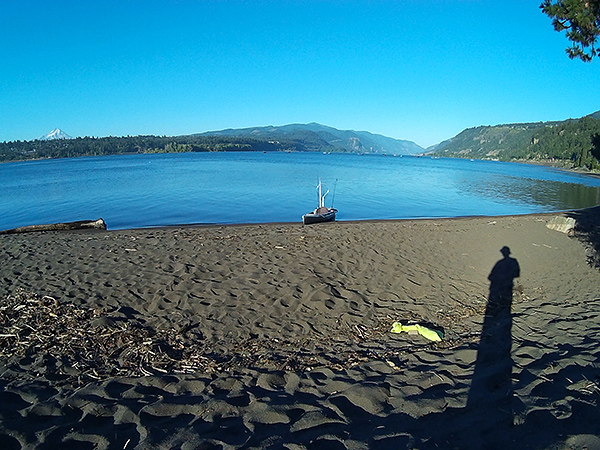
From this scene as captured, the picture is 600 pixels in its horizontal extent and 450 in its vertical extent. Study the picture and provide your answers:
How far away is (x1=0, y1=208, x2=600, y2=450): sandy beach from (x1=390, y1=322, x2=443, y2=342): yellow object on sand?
0.31 ft

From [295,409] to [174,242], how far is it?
8465 mm

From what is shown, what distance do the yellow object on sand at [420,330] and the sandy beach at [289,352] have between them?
95 millimetres

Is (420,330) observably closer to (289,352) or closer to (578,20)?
(289,352)

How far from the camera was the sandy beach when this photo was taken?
3141 mm

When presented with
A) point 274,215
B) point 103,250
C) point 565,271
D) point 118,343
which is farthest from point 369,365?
point 274,215

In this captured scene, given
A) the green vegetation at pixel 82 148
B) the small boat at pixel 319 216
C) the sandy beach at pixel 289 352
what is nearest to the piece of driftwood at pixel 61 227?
the sandy beach at pixel 289 352

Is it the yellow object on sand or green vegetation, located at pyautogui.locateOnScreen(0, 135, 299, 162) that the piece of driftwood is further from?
green vegetation, located at pyautogui.locateOnScreen(0, 135, 299, 162)

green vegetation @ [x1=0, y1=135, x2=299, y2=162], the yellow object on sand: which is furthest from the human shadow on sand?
green vegetation @ [x1=0, y1=135, x2=299, y2=162]

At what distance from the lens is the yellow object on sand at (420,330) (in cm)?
524

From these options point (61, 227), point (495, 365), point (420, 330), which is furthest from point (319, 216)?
point (495, 365)

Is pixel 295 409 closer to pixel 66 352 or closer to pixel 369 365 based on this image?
pixel 369 365

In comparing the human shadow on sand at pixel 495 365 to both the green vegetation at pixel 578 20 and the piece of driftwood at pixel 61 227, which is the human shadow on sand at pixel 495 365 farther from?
the piece of driftwood at pixel 61 227

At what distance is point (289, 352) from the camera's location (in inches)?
189

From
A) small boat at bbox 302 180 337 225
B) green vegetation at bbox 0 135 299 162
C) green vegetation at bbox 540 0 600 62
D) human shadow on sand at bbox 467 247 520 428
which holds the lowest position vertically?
human shadow on sand at bbox 467 247 520 428
